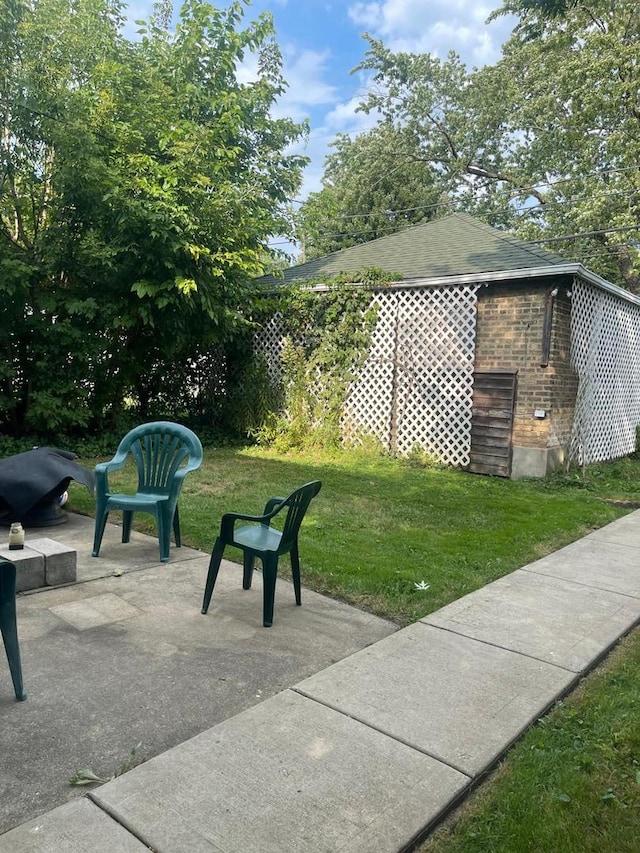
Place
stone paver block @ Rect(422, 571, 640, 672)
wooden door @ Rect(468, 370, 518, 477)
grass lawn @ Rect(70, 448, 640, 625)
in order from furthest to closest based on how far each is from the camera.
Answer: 1. wooden door @ Rect(468, 370, 518, 477)
2. grass lawn @ Rect(70, 448, 640, 625)
3. stone paver block @ Rect(422, 571, 640, 672)

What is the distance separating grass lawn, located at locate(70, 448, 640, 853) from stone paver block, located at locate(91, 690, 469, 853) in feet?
0.50

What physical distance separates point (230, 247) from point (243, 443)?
3344 millimetres

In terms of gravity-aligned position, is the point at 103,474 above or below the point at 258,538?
above

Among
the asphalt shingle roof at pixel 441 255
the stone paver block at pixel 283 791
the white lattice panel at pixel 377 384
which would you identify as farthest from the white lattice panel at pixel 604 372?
the stone paver block at pixel 283 791

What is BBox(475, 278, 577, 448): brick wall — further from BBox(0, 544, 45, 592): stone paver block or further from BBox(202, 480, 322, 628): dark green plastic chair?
BBox(0, 544, 45, 592): stone paver block

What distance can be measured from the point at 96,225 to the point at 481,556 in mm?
6859

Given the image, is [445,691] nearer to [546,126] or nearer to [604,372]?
[604,372]

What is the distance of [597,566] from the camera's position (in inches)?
184

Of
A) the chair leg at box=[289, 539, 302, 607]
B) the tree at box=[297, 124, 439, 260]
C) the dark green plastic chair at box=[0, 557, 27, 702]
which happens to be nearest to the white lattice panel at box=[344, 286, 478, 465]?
the chair leg at box=[289, 539, 302, 607]

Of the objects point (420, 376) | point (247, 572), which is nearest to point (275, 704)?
point (247, 572)

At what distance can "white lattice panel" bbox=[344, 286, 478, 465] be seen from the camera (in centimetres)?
864

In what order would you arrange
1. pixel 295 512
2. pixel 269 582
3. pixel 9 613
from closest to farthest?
pixel 9 613
pixel 269 582
pixel 295 512

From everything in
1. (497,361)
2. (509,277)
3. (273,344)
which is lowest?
(497,361)

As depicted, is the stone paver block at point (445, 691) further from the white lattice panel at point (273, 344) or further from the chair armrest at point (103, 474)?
the white lattice panel at point (273, 344)
